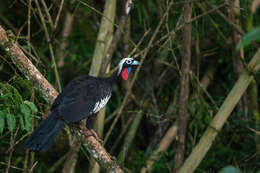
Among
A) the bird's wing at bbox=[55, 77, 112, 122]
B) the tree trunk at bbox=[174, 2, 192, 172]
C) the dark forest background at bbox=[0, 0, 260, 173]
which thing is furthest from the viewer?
the dark forest background at bbox=[0, 0, 260, 173]

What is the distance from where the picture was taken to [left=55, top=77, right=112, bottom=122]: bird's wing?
2.95m

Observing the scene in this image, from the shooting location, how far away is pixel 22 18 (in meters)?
5.55

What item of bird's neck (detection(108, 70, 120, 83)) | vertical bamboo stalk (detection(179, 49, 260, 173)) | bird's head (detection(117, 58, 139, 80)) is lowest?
vertical bamboo stalk (detection(179, 49, 260, 173))

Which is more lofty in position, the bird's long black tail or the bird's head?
the bird's head

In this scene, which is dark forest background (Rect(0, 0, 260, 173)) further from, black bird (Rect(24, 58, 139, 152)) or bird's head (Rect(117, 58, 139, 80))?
black bird (Rect(24, 58, 139, 152))

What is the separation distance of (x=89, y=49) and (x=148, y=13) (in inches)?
51.7

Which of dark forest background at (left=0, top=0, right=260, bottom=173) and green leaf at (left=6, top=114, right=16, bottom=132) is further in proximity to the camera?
dark forest background at (left=0, top=0, right=260, bottom=173)

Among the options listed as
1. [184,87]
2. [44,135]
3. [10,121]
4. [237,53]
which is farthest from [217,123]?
[237,53]

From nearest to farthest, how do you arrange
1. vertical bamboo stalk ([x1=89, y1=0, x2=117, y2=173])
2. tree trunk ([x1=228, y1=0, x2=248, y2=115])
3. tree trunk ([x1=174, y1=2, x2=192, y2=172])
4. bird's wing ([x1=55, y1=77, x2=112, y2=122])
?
1. bird's wing ([x1=55, y1=77, x2=112, y2=122])
2. tree trunk ([x1=174, y1=2, x2=192, y2=172])
3. vertical bamboo stalk ([x1=89, y1=0, x2=117, y2=173])
4. tree trunk ([x1=228, y1=0, x2=248, y2=115])

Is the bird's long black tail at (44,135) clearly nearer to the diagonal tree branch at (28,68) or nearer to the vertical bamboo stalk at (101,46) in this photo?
the diagonal tree branch at (28,68)

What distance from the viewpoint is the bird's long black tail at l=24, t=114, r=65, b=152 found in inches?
103

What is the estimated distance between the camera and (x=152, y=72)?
18.6ft

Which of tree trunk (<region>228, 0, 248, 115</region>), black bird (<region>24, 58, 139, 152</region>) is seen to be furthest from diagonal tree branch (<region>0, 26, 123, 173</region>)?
tree trunk (<region>228, 0, 248, 115</region>)

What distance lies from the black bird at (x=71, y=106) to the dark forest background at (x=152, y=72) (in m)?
0.31
